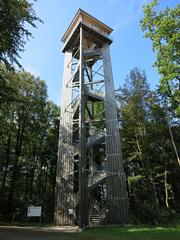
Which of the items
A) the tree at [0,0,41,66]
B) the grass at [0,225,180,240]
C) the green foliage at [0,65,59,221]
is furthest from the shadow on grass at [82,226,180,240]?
the green foliage at [0,65,59,221]

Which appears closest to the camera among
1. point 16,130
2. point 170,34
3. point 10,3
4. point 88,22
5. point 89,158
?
point 10,3

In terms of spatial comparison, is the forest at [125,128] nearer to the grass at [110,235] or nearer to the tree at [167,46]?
the tree at [167,46]

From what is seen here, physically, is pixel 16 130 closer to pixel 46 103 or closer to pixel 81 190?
pixel 46 103

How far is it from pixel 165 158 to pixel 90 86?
1051cm

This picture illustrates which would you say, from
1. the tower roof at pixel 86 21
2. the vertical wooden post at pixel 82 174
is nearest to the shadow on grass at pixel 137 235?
the vertical wooden post at pixel 82 174

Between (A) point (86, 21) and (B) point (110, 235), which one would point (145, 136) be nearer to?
(B) point (110, 235)

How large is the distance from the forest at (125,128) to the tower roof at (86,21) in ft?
17.7

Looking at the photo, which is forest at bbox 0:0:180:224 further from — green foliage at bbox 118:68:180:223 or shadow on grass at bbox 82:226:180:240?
shadow on grass at bbox 82:226:180:240

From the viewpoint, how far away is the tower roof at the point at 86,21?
68.9ft

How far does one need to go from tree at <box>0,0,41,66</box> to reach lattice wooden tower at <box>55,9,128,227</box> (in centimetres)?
736

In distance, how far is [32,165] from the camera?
2522 centimetres

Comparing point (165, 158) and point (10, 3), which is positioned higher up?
point (10, 3)

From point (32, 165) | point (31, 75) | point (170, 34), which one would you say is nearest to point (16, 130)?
point (32, 165)

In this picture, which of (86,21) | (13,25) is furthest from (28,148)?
(13,25)
